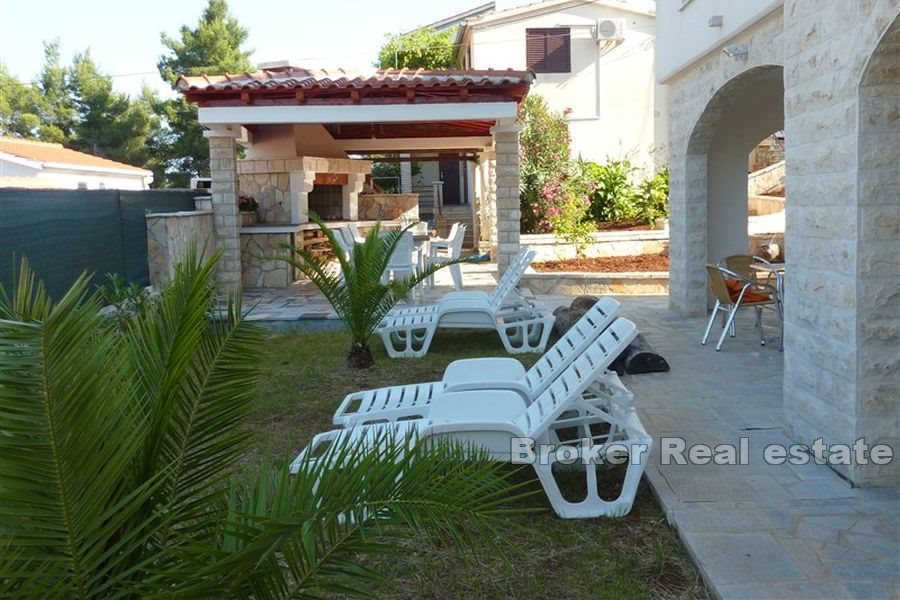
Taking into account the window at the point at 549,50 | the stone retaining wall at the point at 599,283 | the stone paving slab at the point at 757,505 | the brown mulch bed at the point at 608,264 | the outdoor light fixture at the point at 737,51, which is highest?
the window at the point at 549,50

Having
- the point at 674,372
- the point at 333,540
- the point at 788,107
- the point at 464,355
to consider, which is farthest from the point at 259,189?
the point at 333,540

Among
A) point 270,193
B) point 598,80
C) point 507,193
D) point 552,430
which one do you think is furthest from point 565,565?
point 598,80

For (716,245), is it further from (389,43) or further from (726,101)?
(389,43)

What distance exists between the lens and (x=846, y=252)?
4555 millimetres

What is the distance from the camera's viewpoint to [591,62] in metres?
23.6

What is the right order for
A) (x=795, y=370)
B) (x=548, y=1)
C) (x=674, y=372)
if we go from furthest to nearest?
(x=548, y=1) → (x=674, y=372) → (x=795, y=370)

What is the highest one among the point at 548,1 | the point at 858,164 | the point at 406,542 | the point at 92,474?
the point at 548,1

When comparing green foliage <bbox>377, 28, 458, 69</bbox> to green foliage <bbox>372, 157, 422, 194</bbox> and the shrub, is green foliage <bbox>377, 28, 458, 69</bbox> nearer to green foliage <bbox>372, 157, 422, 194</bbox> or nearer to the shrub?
green foliage <bbox>372, 157, 422, 194</bbox>

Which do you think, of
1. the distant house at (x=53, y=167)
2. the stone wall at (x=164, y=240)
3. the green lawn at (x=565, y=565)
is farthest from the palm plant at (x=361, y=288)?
the distant house at (x=53, y=167)

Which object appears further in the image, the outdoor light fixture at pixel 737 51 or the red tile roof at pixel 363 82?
the red tile roof at pixel 363 82

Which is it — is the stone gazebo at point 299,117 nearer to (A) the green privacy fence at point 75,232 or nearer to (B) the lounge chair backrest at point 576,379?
(A) the green privacy fence at point 75,232

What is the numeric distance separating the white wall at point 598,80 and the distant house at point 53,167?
43.5ft

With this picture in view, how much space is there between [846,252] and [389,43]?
86.8 ft

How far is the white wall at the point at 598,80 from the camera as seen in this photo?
2330cm
